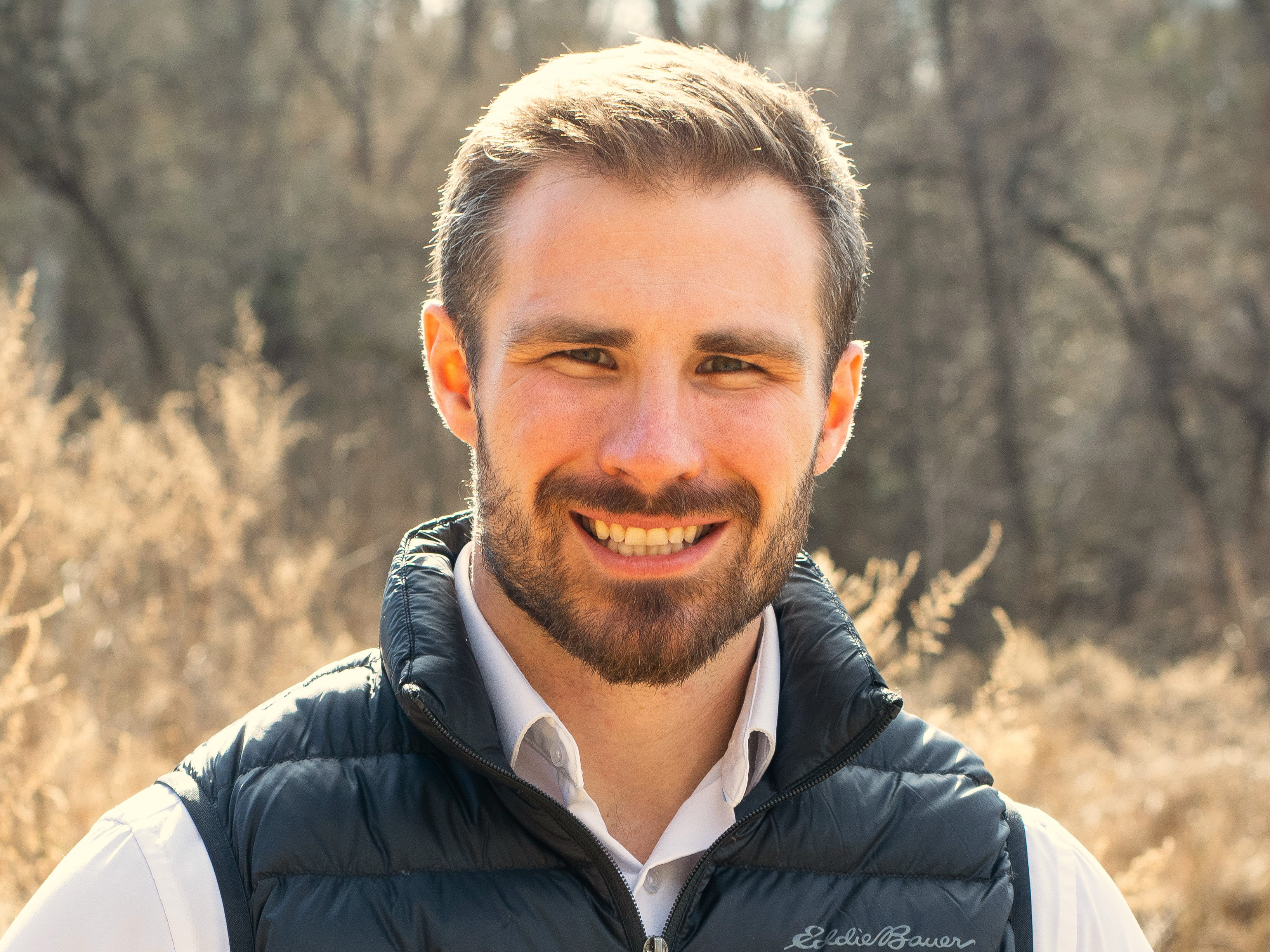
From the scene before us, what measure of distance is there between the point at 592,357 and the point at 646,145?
1.07ft

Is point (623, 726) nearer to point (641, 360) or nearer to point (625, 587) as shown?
point (625, 587)

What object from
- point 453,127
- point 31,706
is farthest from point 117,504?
point 453,127

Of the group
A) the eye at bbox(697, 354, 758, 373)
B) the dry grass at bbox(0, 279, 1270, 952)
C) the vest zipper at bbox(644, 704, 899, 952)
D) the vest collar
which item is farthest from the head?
the dry grass at bbox(0, 279, 1270, 952)

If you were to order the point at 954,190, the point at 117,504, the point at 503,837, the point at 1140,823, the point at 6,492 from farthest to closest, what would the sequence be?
the point at 954,190, the point at 1140,823, the point at 117,504, the point at 6,492, the point at 503,837

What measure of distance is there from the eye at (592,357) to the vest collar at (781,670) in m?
0.41

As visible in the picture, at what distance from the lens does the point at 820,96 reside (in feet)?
37.3

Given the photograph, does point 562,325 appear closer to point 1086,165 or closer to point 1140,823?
point 1140,823

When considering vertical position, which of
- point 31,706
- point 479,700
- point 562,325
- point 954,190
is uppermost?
point 954,190

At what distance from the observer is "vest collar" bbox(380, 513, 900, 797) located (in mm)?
1500

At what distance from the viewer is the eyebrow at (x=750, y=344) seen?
163cm

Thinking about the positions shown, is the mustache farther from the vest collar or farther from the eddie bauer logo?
the eddie bauer logo

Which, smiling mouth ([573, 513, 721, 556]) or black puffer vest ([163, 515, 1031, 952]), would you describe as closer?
black puffer vest ([163, 515, 1031, 952])

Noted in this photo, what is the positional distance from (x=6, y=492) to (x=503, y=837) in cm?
336

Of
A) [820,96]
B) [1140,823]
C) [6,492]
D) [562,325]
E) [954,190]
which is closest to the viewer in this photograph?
[562,325]
